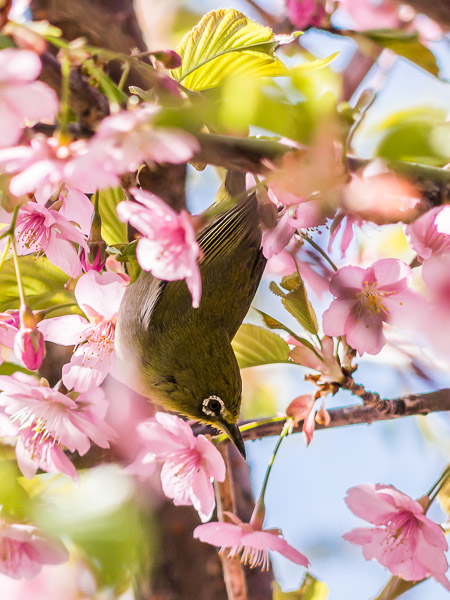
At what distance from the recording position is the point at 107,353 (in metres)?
0.98

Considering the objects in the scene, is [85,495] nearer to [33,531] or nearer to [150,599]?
[33,531]

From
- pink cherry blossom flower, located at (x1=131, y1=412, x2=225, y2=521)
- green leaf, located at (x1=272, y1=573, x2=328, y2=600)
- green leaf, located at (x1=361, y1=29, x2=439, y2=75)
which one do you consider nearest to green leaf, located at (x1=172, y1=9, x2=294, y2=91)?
green leaf, located at (x1=361, y1=29, x2=439, y2=75)

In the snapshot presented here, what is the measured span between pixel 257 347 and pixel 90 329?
0.29 m

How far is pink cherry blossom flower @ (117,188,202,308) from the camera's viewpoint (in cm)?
60

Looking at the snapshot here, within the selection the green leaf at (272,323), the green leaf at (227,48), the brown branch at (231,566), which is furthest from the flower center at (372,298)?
the brown branch at (231,566)

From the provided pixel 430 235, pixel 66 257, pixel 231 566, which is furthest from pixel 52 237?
pixel 231 566

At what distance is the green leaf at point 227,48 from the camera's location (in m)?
0.79

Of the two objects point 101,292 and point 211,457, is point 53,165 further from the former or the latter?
point 211,457

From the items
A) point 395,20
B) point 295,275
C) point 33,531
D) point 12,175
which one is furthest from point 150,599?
point 395,20

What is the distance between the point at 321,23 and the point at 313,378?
72 cm

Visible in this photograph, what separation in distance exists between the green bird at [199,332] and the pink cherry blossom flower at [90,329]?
28 millimetres

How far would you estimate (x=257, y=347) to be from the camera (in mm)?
1091

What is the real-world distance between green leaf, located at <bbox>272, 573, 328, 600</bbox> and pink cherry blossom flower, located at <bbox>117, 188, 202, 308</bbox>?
653 millimetres

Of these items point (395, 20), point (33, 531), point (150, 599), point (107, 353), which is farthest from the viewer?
point (395, 20)
